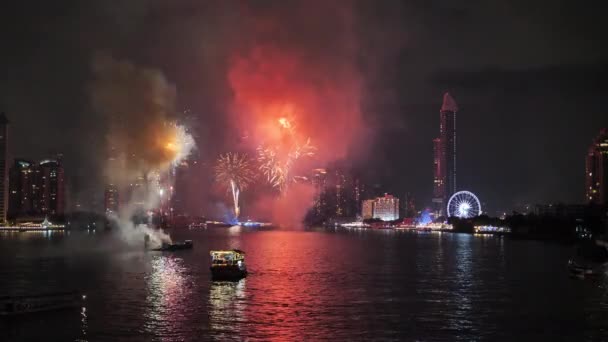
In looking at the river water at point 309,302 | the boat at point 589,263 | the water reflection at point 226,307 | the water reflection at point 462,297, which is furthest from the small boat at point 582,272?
the water reflection at point 226,307

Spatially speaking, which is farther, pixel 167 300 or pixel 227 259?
pixel 227 259

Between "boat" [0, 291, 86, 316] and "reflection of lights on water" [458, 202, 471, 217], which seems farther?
"reflection of lights on water" [458, 202, 471, 217]

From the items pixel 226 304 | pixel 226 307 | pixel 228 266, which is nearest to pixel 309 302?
pixel 226 304

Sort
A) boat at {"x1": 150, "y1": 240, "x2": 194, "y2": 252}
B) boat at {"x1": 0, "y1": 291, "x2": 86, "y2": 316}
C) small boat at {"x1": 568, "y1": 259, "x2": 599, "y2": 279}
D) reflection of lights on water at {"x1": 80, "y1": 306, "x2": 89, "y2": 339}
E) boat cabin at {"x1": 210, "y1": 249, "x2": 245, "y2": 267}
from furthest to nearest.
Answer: boat at {"x1": 150, "y1": 240, "x2": 194, "y2": 252}, small boat at {"x1": 568, "y1": 259, "x2": 599, "y2": 279}, boat cabin at {"x1": 210, "y1": 249, "x2": 245, "y2": 267}, boat at {"x1": 0, "y1": 291, "x2": 86, "y2": 316}, reflection of lights on water at {"x1": 80, "y1": 306, "x2": 89, "y2": 339}

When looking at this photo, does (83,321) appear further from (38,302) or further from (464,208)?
(464,208)

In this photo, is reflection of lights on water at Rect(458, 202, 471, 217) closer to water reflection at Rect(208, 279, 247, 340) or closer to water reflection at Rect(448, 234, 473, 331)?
water reflection at Rect(448, 234, 473, 331)

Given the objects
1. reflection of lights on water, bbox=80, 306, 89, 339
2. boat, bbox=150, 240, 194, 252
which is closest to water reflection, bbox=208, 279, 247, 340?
reflection of lights on water, bbox=80, 306, 89, 339
